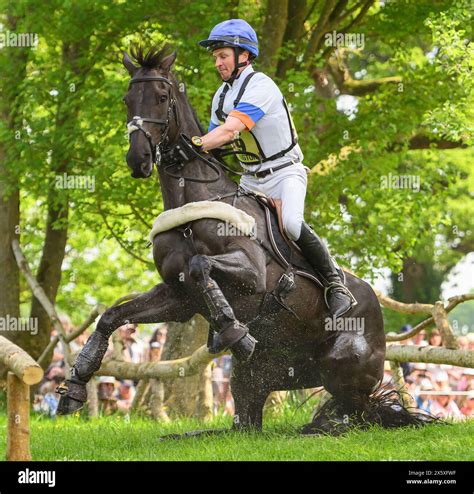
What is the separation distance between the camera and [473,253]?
30.1 m

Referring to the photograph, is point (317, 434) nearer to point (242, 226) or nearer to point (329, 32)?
point (242, 226)

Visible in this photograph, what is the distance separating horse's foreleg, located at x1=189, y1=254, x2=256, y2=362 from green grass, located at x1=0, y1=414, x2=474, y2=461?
844mm

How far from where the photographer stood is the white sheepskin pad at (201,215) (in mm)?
7621

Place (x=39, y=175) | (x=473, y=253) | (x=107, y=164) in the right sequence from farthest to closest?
(x=473, y=253) < (x=39, y=175) < (x=107, y=164)

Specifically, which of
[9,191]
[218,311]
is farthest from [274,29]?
[218,311]

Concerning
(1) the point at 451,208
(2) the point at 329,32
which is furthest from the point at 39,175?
(1) the point at 451,208

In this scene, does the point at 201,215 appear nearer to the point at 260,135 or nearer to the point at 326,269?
the point at 260,135

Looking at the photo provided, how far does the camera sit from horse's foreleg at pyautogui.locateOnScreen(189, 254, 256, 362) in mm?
7203

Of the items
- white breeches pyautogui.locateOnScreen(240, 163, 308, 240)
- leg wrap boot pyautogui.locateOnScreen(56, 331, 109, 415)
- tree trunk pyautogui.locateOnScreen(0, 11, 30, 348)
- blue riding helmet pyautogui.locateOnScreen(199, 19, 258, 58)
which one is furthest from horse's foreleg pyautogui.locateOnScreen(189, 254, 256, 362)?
tree trunk pyautogui.locateOnScreen(0, 11, 30, 348)

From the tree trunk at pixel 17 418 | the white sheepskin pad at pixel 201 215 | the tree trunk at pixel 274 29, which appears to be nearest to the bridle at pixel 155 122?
the white sheepskin pad at pixel 201 215

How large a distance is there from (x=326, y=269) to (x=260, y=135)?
1.37 meters

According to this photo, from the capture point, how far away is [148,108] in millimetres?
7449

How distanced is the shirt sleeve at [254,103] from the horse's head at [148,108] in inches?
22.0
